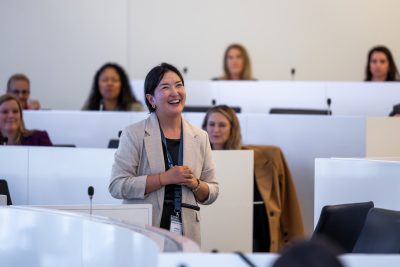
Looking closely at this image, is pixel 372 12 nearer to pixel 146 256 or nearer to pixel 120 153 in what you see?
pixel 120 153

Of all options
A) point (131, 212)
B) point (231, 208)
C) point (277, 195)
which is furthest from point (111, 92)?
point (131, 212)

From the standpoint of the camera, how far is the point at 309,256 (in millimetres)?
2006

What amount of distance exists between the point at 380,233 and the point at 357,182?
4.61ft

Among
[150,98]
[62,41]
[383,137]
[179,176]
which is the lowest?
[179,176]

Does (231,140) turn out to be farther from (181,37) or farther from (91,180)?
(181,37)

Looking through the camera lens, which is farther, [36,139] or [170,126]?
[36,139]

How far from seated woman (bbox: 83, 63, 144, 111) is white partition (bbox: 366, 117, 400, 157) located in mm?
2535

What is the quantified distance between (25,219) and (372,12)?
9.77 m

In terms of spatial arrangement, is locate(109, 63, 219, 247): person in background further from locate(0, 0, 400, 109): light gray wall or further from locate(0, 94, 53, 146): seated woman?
locate(0, 0, 400, 109): light gray wall

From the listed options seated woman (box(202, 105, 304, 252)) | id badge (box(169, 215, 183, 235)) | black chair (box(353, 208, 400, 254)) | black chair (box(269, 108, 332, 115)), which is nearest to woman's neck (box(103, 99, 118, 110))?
black chair (box(269, 108, 332, 115))

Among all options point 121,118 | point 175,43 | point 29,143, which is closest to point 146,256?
point 29,143

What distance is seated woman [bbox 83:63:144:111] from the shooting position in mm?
9555

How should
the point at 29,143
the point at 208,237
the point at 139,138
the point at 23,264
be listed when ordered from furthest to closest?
the point at 29,143 < the point at 208,237 < the point at 139,138 < the point at 23,264

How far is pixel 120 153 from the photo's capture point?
4875 millimetres
